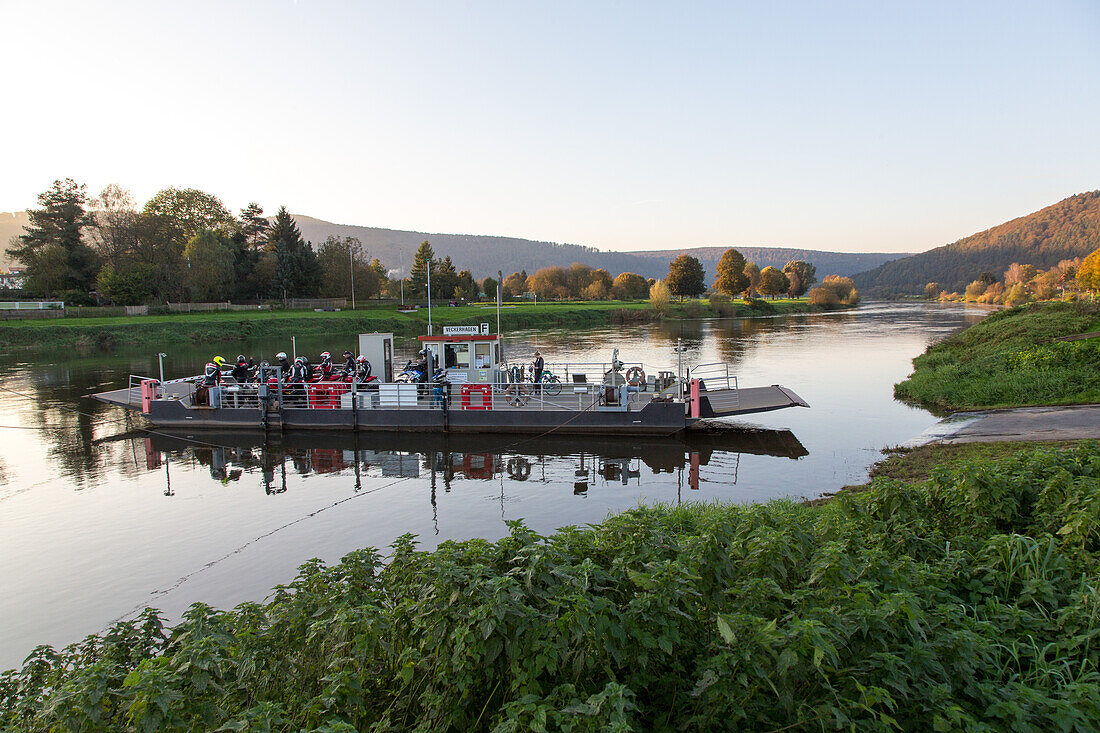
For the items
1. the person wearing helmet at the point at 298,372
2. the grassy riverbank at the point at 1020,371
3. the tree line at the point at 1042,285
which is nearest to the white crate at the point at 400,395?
the person wearing helmet at the point at 298,372

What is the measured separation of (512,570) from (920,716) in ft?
9.66

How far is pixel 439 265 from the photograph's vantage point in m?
107

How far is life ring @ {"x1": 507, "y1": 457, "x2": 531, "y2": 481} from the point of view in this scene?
17.3 meters

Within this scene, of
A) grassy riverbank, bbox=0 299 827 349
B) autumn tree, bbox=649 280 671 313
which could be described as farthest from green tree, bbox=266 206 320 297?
autumn tree, bbox=649 280 671 313

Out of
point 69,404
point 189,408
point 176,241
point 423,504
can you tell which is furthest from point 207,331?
point 423,504

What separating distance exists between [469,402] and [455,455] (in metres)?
2.87

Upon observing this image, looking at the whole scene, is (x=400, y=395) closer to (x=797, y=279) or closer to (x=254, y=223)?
(x=254, y=223)

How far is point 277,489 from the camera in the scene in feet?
54.7

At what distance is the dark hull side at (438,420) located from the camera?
20797 mm

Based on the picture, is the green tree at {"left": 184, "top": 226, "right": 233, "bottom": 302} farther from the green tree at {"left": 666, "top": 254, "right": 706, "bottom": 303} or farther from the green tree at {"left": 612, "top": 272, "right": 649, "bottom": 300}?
the green tree at {"left": 612, "top": 272, "right": 649, "bottom": 300}

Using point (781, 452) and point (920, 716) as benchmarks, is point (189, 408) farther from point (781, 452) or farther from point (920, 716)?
point (920, 716)

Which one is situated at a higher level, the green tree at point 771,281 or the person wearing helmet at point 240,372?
the green tree at point 771,281

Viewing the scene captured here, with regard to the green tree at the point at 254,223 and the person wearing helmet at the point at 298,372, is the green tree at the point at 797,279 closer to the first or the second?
the green tree at the point at 254,223

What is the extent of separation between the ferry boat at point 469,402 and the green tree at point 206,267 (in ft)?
202
